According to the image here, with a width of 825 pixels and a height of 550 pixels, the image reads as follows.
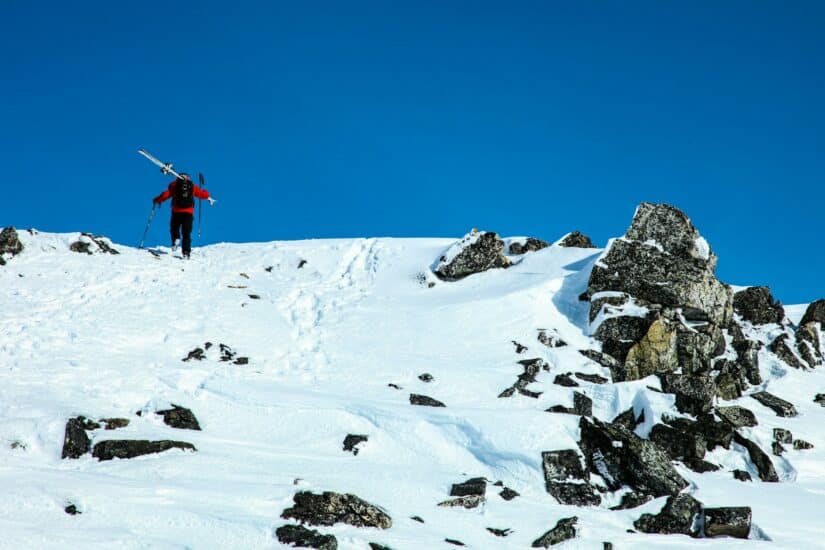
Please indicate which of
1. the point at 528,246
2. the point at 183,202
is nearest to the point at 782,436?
the point at 528,246

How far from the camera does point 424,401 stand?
46.5ft

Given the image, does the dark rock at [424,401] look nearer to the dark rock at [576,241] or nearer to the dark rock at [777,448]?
the dark rock at [777,448]

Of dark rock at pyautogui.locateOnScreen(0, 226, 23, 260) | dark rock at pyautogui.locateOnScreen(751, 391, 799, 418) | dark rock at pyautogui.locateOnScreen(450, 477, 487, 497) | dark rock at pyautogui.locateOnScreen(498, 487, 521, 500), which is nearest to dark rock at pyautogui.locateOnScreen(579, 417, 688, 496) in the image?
dark rock at pyautogui.locateOnScreen(498, 487, 521, 500)

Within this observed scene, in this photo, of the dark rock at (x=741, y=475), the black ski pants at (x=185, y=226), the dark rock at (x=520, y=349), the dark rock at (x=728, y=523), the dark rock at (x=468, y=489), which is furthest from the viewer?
the black ski pants at (x=185, y=226)

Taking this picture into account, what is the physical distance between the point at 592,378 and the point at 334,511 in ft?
30.7

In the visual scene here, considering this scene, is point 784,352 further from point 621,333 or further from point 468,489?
point 468,489

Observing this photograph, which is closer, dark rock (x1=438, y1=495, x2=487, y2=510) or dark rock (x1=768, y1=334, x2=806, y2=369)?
dark rock (x1=438, y1=495, x2=487, y2=510)

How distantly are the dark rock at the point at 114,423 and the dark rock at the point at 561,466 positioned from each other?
754 cm

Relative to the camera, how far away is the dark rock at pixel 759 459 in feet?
43.0

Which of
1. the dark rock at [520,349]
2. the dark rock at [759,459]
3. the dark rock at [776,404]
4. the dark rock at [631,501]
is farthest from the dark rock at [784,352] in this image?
the dark rock at [631,501]

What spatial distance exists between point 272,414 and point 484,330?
7.84 metres

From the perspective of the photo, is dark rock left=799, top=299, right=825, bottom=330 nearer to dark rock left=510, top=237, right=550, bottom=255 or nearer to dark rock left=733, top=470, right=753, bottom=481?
dark rock left=510, top=237, right=550, bottom=255

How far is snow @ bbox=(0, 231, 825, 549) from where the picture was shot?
8.58 meters

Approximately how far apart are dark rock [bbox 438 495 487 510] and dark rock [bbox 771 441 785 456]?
7.97m
